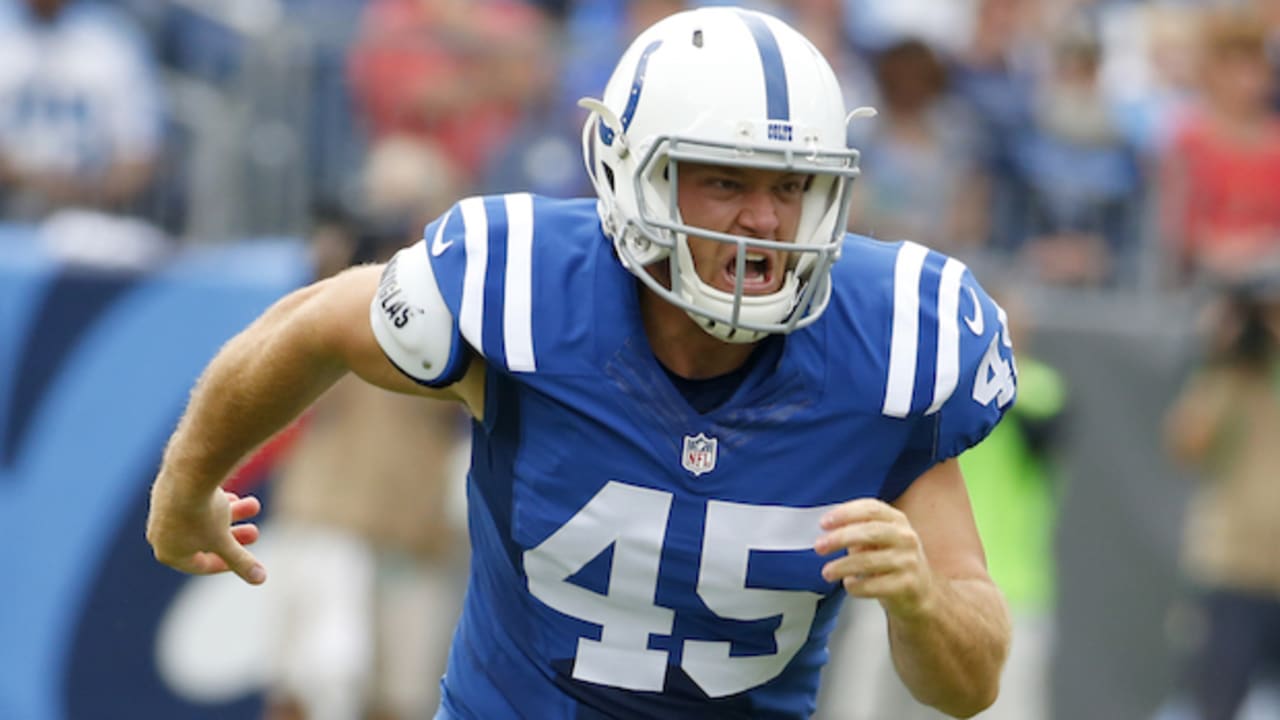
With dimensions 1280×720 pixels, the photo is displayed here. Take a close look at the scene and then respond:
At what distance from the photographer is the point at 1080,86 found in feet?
27.7

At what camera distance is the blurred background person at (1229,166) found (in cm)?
795

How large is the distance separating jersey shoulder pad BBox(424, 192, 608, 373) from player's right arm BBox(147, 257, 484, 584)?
6 centimetres

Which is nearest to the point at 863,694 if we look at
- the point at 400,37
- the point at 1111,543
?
the point at 1111,543

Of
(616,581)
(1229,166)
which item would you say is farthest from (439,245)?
(1229,166)

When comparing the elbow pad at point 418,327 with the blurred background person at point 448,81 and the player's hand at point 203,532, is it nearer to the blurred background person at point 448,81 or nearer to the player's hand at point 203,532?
the player's hand at point 203,532

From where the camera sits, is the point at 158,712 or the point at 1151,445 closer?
the point at 158,712

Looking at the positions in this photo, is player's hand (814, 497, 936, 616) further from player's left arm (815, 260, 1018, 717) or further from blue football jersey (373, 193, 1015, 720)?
blue football jersey (373, 193, 1015, 720)

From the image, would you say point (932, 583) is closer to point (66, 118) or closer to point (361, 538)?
point (361, 538)

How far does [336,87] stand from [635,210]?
499 cm

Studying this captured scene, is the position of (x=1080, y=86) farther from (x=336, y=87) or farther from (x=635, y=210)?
(x=635, y=210)

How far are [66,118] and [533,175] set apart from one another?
1827 millimetres

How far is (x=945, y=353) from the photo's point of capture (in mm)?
3277

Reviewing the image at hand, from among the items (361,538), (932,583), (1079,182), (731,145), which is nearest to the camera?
(932,583)

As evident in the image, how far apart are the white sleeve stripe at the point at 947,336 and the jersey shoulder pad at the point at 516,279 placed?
0.58m
